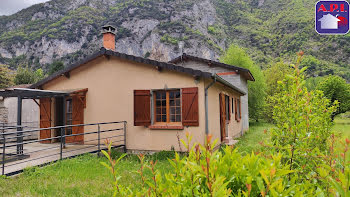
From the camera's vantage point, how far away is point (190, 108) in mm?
7602

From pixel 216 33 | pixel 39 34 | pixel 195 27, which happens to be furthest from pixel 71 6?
pixel 216 33

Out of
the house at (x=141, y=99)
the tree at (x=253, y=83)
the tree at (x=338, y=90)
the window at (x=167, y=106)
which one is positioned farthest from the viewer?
the tree at (x=338, y=90)

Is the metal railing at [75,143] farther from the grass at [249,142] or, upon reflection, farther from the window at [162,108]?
the grass at [249,142]

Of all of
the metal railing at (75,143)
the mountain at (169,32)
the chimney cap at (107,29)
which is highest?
the mountain at (169,32)

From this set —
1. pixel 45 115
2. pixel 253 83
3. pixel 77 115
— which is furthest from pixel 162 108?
pixel 253 83

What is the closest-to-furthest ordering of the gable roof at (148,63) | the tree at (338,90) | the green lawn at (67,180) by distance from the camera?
the green lawn at (67,180)
the gable roof at (148,63)
the tree at (338,90)

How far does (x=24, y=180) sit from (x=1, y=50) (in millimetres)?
88319

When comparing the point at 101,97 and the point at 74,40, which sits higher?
the point at 74,40

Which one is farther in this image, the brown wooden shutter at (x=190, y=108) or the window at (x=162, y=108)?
the window at (x=162, y=108)

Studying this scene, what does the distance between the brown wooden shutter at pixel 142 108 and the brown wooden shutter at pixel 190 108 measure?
1.34m

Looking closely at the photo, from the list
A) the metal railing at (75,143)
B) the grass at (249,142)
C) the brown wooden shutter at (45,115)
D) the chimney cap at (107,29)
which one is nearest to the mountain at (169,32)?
the grass at (249,142)

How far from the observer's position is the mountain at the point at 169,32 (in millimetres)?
64562

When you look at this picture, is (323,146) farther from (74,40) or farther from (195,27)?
(74,40)

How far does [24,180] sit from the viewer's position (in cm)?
510
